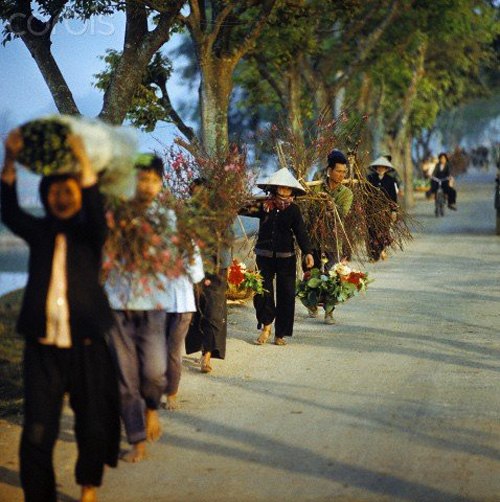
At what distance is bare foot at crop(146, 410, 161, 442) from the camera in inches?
343

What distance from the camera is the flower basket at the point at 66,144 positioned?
6559 millimetres

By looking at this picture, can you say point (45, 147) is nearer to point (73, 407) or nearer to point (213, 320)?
point (73, 407)

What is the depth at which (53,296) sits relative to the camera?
6.65 m

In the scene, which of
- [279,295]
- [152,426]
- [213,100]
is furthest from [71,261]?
[213,100]

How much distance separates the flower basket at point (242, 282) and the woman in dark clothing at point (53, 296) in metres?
6.73

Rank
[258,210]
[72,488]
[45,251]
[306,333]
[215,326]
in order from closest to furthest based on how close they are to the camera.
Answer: [45,251]
[72,488]
[215,326]
[258,210]
[306,333]

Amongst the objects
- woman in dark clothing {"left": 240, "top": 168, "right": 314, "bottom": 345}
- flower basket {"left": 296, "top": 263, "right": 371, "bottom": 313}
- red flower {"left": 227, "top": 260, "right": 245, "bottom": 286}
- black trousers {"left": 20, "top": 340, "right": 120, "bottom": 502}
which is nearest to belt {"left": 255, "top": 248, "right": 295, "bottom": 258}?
woman in dark clothing {"left": 240, "top": 168, "right": 314, "bottom": 345}

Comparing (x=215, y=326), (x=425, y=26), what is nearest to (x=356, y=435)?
(x=215, y=326)

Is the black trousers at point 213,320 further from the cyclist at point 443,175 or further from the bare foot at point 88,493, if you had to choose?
the cyclist at point 443,175

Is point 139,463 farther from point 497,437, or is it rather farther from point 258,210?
point 258,210

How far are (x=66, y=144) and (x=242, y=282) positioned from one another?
295 inches

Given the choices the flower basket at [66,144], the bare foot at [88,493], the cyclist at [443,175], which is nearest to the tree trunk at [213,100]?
the flower basket at [66,144]

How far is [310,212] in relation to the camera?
48.7 ft

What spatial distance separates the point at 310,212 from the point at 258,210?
1776 mm
